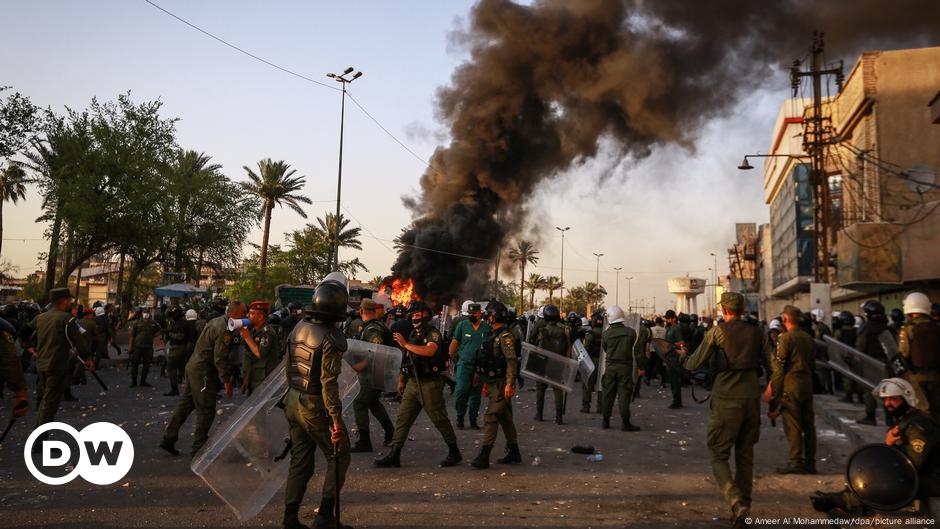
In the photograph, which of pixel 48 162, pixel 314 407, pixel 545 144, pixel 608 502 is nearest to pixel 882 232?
pixel 545 144

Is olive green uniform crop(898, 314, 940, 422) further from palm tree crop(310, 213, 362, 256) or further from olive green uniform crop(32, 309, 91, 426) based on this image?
palm tree crop(310, 213, 362, 256)

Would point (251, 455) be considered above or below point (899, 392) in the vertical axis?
below

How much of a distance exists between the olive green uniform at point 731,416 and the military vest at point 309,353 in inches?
110

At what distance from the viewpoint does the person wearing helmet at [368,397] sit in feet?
24.3

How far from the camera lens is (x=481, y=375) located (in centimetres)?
782

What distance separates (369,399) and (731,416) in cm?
382

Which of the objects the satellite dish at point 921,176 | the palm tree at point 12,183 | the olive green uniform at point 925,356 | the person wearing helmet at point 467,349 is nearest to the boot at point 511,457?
the person wearing helmet at point 467,349

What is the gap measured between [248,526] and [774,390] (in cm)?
490

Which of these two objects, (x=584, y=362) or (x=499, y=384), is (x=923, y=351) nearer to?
(x=499, y=384)

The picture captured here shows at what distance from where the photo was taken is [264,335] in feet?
27.7

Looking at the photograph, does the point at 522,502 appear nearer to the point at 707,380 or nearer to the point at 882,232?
the point at 707,380

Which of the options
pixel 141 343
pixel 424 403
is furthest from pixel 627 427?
pixel 141 343

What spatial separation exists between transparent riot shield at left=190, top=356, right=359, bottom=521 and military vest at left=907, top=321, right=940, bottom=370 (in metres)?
5.00

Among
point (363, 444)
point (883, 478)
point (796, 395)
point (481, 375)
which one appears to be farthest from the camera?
point (481, 375)
